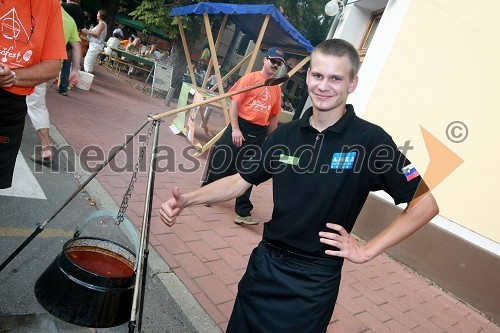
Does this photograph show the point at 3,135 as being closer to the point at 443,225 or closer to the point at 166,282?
the point at 166,282

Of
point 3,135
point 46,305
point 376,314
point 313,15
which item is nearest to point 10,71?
point 3,135

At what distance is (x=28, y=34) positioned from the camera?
2.39 m

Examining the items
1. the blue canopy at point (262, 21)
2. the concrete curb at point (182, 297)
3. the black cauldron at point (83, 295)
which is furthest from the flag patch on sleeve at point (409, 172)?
the blue canopy at point (262, 21)

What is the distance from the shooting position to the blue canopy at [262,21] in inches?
284

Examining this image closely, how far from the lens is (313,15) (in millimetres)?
22438

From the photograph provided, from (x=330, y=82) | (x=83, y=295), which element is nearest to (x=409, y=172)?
(x=330, y=82)

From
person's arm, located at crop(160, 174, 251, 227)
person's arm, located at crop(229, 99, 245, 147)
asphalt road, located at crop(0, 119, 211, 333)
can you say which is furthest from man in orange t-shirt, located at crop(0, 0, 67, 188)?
person's arm, located at crop(229, 99, 245, 147)

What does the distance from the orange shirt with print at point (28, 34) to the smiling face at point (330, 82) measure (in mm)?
1889

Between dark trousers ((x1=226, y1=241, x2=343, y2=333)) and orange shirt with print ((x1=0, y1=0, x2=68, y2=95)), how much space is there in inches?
81.3

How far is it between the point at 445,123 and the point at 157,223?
13.3 feet

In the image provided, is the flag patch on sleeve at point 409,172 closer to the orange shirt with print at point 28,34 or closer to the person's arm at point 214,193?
the person's arm at point 214,193

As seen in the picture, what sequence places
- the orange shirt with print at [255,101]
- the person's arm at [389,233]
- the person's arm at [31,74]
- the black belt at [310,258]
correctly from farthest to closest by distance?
the orange shirt with print at [255,101] → the person's arm at [31,74] → the black belt at [310,258] → the person's arm at [389,233]

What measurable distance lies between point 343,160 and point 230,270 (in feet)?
7.54

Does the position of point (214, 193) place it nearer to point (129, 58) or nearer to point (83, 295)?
point (83, 295)
